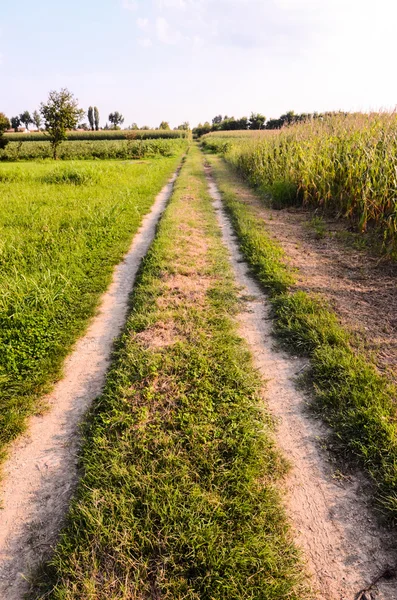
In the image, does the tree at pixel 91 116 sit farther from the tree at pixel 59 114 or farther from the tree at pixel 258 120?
the tree at pixel 59 114

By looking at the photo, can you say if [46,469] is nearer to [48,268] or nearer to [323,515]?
[323,515]

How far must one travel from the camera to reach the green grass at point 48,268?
11.1 feet

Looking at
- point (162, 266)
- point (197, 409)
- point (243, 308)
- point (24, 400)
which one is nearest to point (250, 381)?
point (197, 409)

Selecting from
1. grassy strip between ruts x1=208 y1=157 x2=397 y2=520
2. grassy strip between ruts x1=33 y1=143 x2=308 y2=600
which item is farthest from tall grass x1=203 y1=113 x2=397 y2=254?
grassy strip between ruts x1=33 y1=143 x2=308 y2=600

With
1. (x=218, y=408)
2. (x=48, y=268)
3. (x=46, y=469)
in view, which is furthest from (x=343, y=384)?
(x=48, y=268)

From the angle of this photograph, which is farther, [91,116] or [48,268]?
[91,116]

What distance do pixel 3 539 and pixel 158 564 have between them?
103 cm

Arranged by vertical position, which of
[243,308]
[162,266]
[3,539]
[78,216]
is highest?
[78,216]

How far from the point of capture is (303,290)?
4980 millimetres

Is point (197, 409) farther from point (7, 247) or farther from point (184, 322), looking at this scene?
point (7, 247)

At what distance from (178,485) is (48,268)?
14.4 feet

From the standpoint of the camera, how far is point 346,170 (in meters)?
8.03

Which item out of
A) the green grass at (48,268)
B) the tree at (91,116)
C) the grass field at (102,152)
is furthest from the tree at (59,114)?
the tree at (91,116)

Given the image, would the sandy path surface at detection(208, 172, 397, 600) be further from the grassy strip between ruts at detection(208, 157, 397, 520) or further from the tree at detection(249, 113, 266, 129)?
the tree at detection(249, 113, 266, 129)
